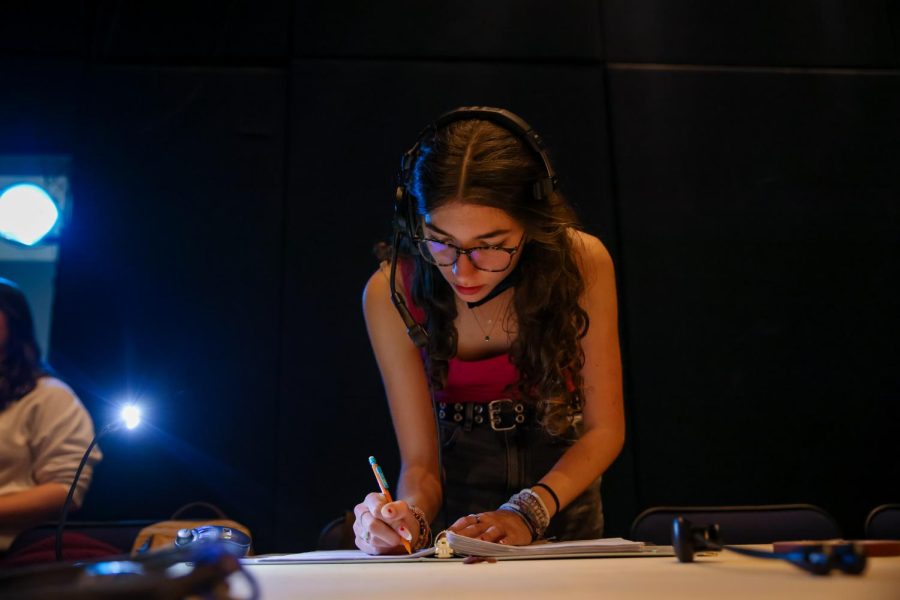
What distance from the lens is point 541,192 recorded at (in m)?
1.32

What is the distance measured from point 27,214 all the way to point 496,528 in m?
2.48

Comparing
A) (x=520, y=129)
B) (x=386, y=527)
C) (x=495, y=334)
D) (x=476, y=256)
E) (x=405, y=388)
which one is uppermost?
(x=520, y=129)

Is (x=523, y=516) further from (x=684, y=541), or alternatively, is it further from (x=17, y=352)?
(x=17, y=352)

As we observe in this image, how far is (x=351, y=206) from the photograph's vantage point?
2338 millimetres

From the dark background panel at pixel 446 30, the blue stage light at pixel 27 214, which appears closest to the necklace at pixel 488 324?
the dark background panel at pixel 446 30

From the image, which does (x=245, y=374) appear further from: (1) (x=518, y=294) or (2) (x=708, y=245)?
(2) (x=708, y=245)

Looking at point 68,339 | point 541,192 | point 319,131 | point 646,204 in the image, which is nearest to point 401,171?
point 541,192

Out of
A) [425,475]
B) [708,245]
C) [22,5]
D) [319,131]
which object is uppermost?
[22,5]

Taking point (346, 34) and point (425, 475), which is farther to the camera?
point (346, 34)

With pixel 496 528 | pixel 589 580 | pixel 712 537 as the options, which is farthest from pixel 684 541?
pixel 496 528

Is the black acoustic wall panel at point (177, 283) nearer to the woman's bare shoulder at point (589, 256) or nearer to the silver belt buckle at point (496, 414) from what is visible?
the silver belt buckle at point (496, 414)

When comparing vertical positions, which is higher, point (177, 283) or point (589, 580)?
point (177, 283)

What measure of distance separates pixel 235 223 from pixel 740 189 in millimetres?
1723

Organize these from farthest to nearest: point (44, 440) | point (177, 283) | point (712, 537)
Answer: point (177, 283) → point (44, 440) → point (712, 537)
